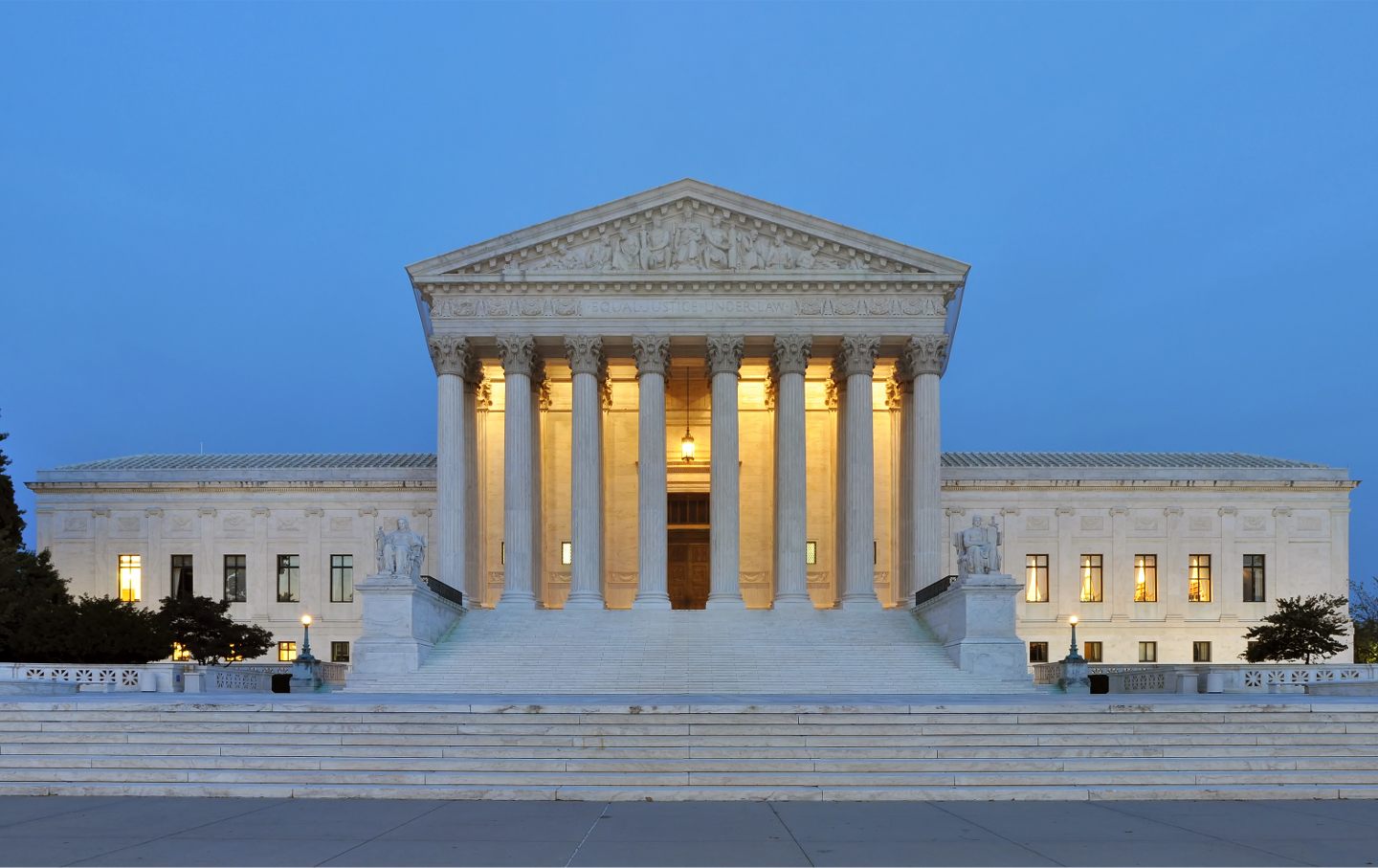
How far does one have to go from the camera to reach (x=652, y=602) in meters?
47.4

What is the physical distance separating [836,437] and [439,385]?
17671 mm

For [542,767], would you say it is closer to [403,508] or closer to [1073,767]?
[1073,767]

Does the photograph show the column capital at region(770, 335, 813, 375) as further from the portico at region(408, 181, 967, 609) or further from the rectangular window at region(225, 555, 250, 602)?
the rectangular window at region(225, 555, 250, 602)

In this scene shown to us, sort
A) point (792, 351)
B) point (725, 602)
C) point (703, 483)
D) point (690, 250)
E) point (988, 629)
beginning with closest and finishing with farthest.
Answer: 1. point (988, 629)
2. point (725, 602)
3. point (792, 351)
4. point (690, 250)
5. point (703, 483)

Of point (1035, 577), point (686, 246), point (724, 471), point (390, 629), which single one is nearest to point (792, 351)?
point (724, 471)

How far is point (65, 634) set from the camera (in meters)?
42.4

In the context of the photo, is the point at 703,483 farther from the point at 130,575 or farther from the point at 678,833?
the point at 678,833

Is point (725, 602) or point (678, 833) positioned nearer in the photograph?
point (678, 833)

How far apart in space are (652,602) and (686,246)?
1453 centimetres

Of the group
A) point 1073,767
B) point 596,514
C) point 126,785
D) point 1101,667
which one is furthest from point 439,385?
point 1073,767

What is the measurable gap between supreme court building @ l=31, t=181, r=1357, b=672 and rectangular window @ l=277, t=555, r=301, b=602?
97mm

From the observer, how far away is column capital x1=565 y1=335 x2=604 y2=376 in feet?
162

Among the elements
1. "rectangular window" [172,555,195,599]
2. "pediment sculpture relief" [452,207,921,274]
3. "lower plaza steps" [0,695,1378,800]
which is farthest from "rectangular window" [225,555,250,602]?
"lower plaza steps" [0,695,1378,800]

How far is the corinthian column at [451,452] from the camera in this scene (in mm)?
48938
